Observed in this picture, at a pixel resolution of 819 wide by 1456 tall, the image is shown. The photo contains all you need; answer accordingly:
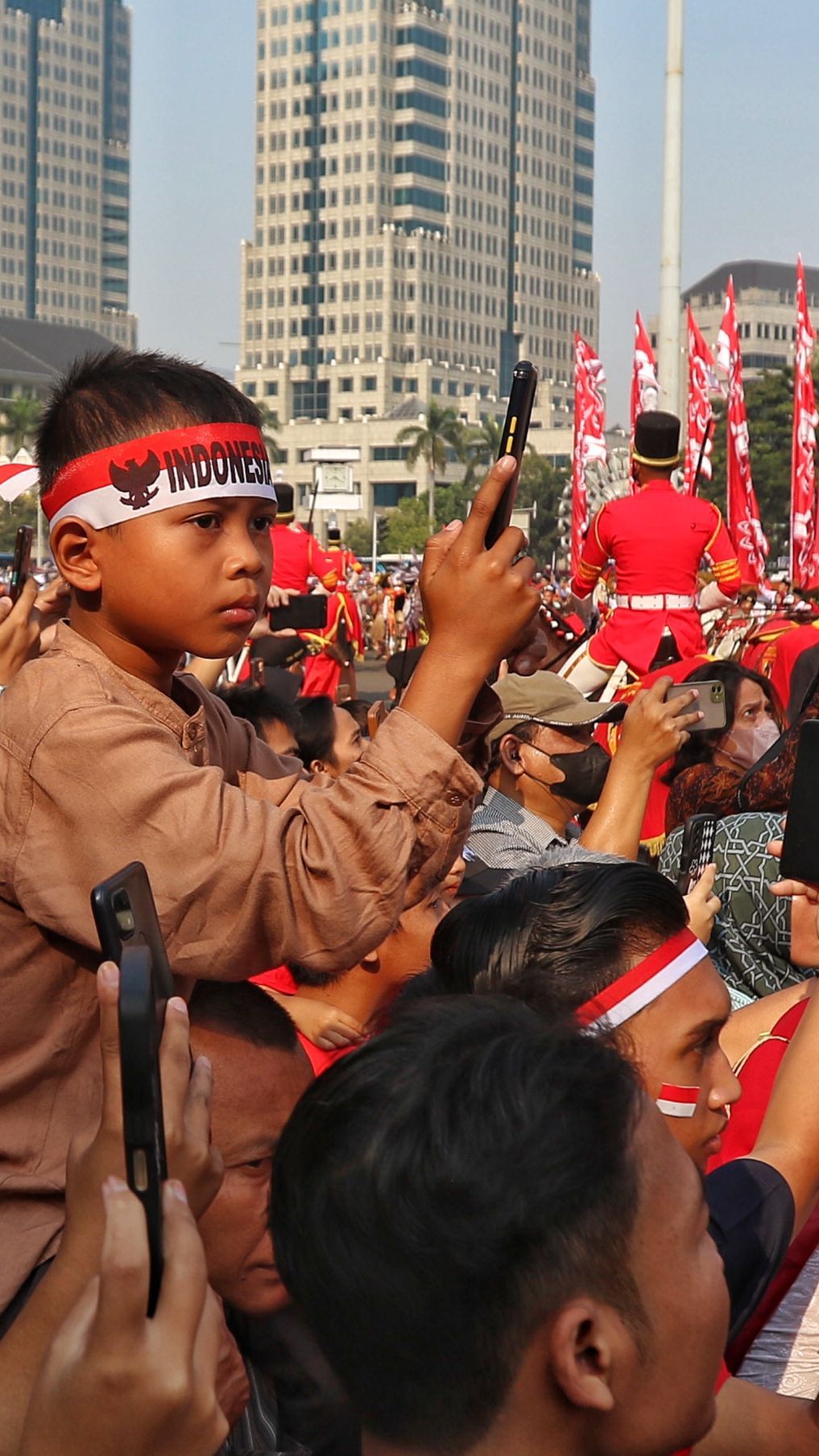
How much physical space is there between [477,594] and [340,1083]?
2.00ft

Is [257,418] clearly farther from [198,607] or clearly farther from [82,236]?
[82,236]

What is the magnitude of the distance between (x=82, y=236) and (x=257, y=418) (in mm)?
173131

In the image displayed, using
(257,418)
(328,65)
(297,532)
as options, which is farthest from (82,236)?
(257,418)

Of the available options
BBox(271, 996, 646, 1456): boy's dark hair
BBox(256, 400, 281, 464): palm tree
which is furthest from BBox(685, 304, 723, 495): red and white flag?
BBox(256, 400, 281, 464): palm tree

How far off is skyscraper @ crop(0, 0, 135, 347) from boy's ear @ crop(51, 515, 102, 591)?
16103cm

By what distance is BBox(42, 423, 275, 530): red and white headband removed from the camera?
2051 millimetres

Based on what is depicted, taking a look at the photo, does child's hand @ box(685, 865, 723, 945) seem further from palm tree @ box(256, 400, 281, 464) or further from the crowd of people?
palm tree @ box(256, 400, 281, 464)

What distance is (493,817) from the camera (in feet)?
15.7

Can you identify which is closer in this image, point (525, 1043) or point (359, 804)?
point (525, 1043)

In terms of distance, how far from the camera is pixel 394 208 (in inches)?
5217

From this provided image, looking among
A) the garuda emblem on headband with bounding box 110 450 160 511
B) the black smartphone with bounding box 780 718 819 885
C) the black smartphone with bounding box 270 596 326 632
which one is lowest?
the black smartphone with bounding box 270 596 326 632

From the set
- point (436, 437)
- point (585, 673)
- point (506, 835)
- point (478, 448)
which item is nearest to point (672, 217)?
point (585, 673)

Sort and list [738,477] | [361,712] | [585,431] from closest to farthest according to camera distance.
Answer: [361,712], [738,477], [585,431]

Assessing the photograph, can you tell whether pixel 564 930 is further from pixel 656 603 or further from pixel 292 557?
pixel 292 557
